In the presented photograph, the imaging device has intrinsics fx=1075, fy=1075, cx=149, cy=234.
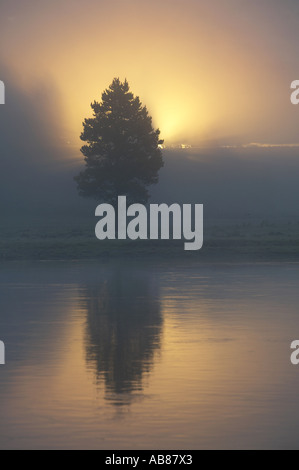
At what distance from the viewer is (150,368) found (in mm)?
15242

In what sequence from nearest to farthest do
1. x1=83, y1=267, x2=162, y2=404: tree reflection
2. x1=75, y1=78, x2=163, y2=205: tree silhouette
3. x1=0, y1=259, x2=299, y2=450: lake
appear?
x1=0, y1=259, x2=299, y2=450: lake
x1=83, y1=267, x2=162, y2=404: tree reflection
x1=75, y1=78, x2=163, y2=205: tree silhouette

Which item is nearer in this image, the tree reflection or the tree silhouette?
the tree reflection

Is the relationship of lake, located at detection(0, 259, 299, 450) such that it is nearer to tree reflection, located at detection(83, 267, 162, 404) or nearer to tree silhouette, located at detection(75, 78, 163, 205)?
tree reflection, located at detection(83, 267, 162, 404)

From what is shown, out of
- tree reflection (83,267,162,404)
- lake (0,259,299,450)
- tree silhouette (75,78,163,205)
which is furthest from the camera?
tree silhouette (75,78,163,205)

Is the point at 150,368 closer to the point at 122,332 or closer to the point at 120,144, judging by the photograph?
the point at 122,332

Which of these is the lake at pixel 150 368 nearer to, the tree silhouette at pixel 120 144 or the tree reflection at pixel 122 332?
the tree reflection at pixel 122 332

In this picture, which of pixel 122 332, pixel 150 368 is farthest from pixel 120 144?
pixel 150 368

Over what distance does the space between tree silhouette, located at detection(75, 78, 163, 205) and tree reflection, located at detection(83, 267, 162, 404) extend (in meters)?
39.9

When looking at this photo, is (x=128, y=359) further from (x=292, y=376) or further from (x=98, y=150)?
(x=98, y=150)

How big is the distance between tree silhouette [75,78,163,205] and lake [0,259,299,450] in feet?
138

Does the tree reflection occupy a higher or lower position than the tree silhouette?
lower

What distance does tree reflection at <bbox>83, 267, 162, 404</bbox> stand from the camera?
47.0 ft

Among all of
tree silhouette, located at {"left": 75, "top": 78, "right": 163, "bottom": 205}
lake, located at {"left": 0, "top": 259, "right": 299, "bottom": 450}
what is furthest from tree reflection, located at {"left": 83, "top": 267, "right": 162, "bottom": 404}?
tree silhouette, located at {"left": 75, "top": 78, "right": 163, "bottom": 205}
